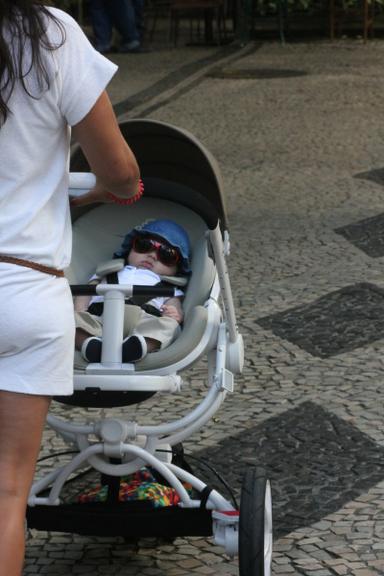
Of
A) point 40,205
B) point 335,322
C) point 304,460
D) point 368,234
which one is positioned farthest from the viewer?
point 368,234

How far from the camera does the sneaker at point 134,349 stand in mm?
3445

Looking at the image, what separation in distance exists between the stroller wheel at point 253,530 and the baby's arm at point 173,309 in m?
0.59

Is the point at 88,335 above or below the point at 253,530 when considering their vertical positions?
above

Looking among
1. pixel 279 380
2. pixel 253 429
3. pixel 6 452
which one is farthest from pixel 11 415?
pixel 279 380

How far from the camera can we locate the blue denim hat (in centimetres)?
419

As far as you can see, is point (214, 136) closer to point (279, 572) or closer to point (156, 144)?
point (156, 144)

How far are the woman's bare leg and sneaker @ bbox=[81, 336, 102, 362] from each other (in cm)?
54

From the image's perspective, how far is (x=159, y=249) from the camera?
4.14 meters

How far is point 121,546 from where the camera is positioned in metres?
4.02

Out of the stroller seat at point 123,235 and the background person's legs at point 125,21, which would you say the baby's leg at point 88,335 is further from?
the background person's legs at point 125,21

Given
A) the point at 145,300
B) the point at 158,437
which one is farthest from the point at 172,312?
the point at 158,437

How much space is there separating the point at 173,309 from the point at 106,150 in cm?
104

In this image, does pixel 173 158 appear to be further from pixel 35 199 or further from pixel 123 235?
pixel 35 199

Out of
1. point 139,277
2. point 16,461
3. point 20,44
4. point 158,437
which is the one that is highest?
point 20,44
